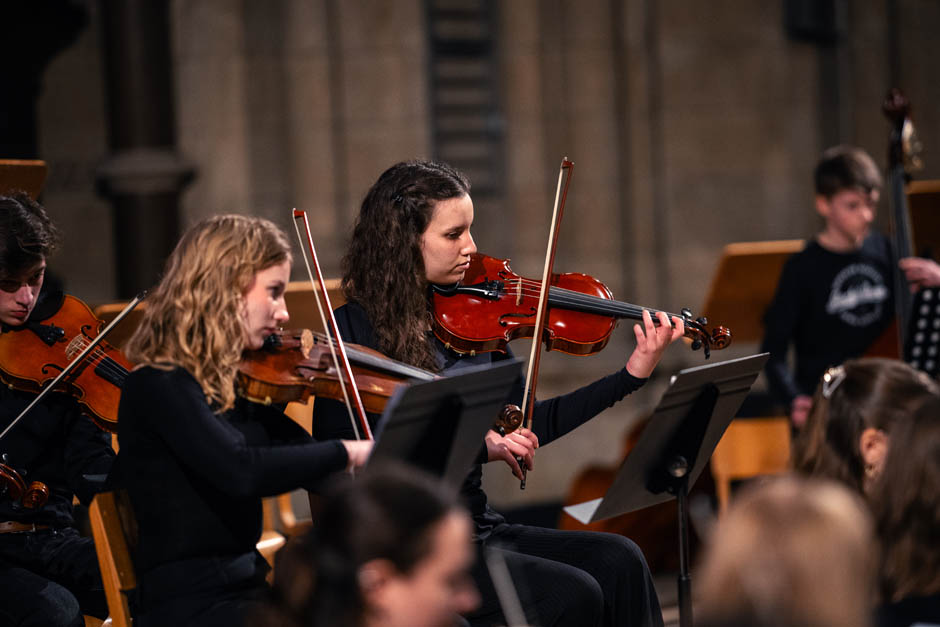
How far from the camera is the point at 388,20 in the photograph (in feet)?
19.7

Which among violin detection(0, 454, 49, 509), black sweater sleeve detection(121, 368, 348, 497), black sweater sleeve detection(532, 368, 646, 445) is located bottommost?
violin detection(0, 454, 49, 509)

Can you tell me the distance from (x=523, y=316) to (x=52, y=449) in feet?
3.80

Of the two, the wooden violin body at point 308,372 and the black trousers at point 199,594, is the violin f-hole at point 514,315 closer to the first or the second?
the wooden violin body at point 308,372

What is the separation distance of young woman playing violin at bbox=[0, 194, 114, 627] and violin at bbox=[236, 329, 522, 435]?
2.16 ft

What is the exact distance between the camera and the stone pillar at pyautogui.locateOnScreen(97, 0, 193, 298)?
5.66 metres

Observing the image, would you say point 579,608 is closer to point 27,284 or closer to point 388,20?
point 27,284

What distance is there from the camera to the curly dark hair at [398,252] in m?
2.75

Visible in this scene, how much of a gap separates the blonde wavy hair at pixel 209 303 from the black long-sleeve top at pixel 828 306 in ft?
8.08

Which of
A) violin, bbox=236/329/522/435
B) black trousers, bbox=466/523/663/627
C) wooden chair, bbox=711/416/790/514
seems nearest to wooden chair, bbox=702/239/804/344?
wooden chair, bbox=711/416/790/514

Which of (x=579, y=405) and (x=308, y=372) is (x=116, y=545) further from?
(x=579, y=405)

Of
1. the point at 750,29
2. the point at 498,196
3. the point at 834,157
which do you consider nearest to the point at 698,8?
the point at 750,29

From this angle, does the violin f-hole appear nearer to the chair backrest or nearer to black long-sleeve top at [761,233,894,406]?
the chair backrest

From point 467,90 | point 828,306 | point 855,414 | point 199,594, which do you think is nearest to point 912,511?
point 855,414

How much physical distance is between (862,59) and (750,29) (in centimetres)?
71
